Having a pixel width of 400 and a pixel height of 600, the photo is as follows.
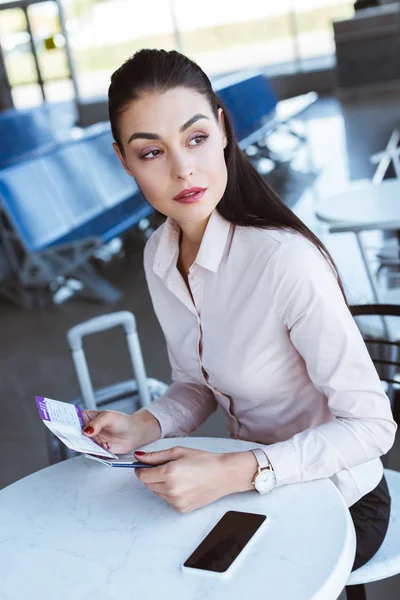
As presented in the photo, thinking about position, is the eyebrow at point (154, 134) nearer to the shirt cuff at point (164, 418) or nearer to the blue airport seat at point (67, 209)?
the shirt cuff at point (164, 418)

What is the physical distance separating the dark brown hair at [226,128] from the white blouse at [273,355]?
39 mm

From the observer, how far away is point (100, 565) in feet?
4.15

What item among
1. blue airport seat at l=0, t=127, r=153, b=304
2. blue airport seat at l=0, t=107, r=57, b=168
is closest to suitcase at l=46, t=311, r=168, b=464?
blue airport seat at l=0, t=127, r=153, b=304

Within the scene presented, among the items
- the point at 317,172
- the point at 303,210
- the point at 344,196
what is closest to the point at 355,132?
the point at 317,172

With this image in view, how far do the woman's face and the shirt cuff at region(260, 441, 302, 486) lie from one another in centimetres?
50

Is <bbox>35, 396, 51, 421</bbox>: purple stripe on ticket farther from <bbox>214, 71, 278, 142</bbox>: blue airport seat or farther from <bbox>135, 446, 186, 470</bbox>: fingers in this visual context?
<bbox>214, 71, 278, 142</bbox>: blue airport seat

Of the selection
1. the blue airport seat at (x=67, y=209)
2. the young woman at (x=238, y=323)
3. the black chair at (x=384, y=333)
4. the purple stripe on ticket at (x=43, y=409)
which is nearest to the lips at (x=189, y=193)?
the young woman at (x=238, y=323)

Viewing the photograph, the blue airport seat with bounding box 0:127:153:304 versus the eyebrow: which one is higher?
the eyebrow

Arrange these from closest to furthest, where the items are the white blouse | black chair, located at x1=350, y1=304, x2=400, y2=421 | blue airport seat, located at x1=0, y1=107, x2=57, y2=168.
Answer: the white blouse, black chair, located at x1=350, y1=304, x2=400, y2=421, blue airport seat, located at x1=0, y1=107, x2=57, y2=168

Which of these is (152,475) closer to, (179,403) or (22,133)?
(179,403)

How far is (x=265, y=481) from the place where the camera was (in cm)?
137

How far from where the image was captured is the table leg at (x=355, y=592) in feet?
5.52

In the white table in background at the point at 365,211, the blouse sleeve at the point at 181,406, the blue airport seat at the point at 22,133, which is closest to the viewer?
the blouse sleeve at the point at 181,406

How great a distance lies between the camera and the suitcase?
6.89ft
